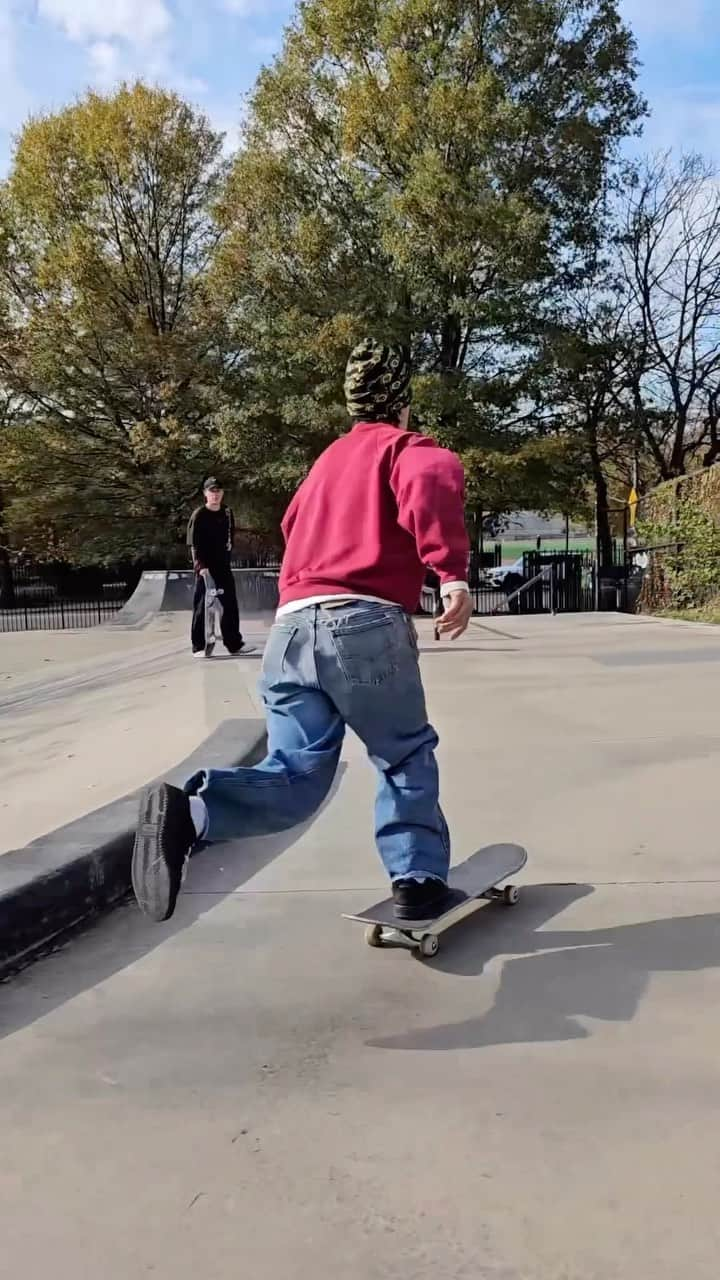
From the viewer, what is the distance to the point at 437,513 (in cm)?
268

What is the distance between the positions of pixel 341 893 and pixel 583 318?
23.0 metres

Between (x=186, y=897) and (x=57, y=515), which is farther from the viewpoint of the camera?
(x=57, y=515)

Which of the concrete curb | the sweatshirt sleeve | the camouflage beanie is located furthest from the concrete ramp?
the sweatshirt sleeve

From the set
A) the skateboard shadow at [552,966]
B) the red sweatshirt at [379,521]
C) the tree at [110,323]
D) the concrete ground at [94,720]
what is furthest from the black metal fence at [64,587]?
the skateboard shadow at [552,966]

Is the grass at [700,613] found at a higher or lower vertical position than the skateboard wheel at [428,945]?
lower

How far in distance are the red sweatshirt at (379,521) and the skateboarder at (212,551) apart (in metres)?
6.81

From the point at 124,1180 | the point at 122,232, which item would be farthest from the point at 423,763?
the point at 122,232

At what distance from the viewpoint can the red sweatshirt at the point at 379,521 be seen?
8.82 ft

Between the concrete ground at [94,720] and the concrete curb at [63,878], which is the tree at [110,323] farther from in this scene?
the concrete curb at [63,878]

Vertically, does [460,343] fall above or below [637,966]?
above

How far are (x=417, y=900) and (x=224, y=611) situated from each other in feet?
24.4

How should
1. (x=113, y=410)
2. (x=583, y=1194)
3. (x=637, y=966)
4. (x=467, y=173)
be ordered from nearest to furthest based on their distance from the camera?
1. (x=583, y=1194)
2. (x=637, y=966)
3. (x=467, y=173)
4. (x=113, y=410)

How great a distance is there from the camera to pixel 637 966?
109 inches

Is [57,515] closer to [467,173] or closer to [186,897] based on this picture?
[467,173]
